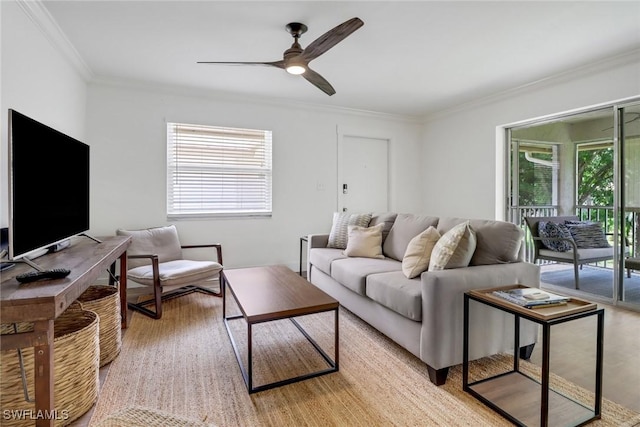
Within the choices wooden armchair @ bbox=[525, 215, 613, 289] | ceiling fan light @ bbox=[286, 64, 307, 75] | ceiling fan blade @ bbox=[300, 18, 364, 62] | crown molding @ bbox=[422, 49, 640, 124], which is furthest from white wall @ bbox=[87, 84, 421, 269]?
ceiling fan blade @ bbox=[300, 18, 364, 62]

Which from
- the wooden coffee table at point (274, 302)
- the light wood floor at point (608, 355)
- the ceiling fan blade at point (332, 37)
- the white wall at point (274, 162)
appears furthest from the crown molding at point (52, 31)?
the light wood floor at point (608, 355)

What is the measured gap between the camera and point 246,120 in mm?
4105

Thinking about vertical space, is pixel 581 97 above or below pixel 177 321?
above

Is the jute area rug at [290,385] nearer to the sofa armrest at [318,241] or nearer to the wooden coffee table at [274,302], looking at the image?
the wooden coffee table at [274,302]

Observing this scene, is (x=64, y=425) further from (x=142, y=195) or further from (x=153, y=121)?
(x=153, y=121)

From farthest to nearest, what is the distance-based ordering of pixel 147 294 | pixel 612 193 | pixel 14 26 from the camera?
pixel 147 294 → pixel 612 193 → pixel 14 26

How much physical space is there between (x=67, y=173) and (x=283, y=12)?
5.90ft

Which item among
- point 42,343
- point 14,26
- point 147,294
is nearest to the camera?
point 42,343

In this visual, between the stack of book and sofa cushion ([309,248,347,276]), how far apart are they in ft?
5.28

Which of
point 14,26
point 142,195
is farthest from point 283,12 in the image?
point 142,195

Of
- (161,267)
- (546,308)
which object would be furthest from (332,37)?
(161,267)

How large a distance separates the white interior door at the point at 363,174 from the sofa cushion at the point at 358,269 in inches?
73.4

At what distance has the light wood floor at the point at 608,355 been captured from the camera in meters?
1.79

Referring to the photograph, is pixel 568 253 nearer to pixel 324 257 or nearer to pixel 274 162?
pixel 324 257
